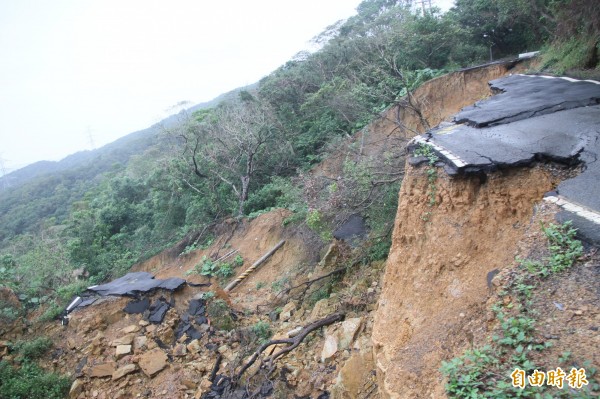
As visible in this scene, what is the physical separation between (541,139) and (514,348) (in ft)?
10.1

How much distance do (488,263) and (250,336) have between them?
18.3 ft

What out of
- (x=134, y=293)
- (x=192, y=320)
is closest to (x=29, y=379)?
(x=134, y=293)

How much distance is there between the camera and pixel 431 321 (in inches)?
144

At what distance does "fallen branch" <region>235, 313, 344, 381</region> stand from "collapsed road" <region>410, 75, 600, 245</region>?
334 cm

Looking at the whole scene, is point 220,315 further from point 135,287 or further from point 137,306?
point 135,287

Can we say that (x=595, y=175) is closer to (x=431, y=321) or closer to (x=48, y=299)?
(x=431, y=321)

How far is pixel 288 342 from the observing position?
19.9ft

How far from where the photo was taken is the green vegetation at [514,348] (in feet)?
7.13

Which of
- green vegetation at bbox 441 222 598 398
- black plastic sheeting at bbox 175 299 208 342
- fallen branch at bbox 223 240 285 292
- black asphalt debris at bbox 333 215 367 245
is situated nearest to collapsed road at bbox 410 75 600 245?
green vegetation at bbox 441 222 598 398

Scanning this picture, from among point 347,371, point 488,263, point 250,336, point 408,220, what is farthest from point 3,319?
point 488,263

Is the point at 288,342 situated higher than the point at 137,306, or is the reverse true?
the point at 137,306

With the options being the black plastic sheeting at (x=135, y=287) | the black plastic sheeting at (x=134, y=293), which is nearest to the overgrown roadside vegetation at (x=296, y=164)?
the black plastic sheeting at (x=134, y=293)

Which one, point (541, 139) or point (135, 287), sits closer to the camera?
point (541, 139)

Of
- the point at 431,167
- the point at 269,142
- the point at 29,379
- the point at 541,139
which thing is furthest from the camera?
the point at 269,142
